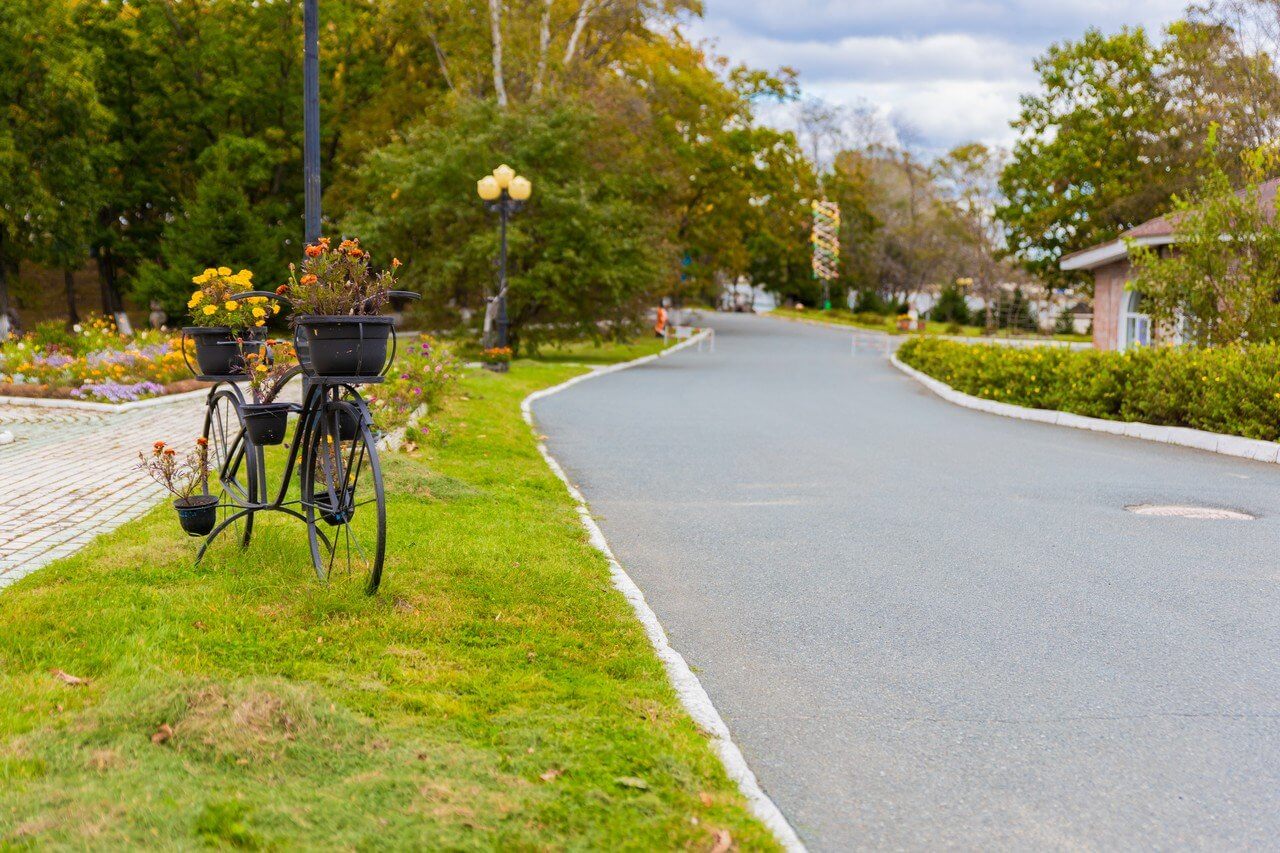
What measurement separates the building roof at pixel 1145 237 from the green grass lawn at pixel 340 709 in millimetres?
16566

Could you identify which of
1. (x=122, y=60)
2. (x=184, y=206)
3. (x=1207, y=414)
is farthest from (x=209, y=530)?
(x=122, y=60)

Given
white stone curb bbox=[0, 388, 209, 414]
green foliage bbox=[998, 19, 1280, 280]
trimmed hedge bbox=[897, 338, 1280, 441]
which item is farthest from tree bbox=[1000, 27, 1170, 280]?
white stone curb bbox=[0, 388, 209, 414]

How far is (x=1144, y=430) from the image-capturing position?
15.2 meters

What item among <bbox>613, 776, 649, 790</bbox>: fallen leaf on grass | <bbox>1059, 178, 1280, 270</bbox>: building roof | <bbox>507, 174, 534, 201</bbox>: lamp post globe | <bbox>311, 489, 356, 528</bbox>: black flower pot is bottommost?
<bbox>613, 776, 649, 790</bbox>: fallen leaf on grass

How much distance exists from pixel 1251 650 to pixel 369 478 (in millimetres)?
6041

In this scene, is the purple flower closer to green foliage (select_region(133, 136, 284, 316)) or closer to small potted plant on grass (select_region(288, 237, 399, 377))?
small potted plant on grass (select_region(288, 237, 399, 377))

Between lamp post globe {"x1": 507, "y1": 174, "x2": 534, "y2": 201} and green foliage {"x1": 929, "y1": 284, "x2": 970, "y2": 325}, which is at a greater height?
lamp post globe {"x1": 507, "y1": 174, "x2": 534, "y2": 201}

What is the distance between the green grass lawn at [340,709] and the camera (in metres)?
3.50

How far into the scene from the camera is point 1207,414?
14.4 m

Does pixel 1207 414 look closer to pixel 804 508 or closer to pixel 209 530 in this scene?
pixel 804 508

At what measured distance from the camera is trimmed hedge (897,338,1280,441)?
13.9m

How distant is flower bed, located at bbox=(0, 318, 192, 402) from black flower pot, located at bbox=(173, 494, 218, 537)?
9815 millimetres

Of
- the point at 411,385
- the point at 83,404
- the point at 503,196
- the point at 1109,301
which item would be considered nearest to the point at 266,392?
the point at 411,385

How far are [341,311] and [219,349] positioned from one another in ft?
3.62
